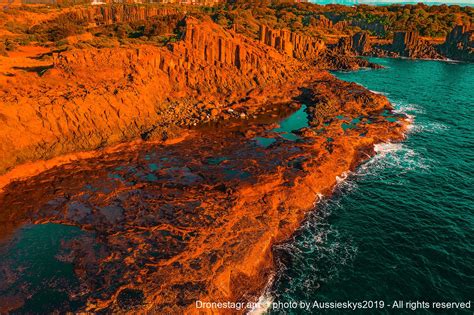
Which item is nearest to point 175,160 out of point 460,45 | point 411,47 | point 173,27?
point 173,27

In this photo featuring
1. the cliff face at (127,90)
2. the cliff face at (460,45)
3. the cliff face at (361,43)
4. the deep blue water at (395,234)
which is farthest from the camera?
the cliff face at (361,43)

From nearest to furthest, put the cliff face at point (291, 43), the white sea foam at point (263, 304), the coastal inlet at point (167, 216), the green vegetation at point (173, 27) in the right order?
the white sea foam at point (263, 304)
the coastal inlet at point (167, 216)
the green vegetation at point (173, 27)
the cliff face at point (291, 43)

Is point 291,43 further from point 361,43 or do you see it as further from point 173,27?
point 361,43

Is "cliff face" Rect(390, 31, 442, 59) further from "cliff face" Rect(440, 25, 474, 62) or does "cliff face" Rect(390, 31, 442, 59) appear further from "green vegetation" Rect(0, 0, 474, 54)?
"green vegetation" Rect(0, 0, 474, 54)

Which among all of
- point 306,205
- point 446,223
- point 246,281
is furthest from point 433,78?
point 246,281

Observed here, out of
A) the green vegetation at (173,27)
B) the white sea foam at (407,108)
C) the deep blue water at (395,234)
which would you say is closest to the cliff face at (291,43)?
the green vegetation at (173,27)

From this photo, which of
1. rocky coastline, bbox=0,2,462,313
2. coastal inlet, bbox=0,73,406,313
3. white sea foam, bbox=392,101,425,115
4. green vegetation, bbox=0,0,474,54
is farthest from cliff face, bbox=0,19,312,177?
white sea foam, bbox=392,101,425,115

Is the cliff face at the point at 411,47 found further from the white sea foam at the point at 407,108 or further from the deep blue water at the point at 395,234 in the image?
the deep blue water at the point at 395,234
